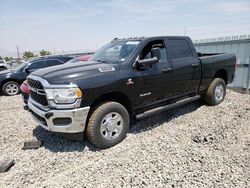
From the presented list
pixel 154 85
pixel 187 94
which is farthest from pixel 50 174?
pixel 187 94

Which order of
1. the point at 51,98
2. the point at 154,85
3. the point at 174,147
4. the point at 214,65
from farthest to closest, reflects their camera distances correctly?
the point at 214,65 < the point at 154,85 < the point at 174,147 < the point at 51,98

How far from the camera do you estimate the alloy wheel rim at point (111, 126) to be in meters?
3.93

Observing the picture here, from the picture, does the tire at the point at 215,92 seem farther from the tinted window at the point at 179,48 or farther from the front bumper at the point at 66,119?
the front bumper at the point at 66,119

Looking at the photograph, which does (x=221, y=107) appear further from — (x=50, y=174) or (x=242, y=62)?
(x=50, y=174)

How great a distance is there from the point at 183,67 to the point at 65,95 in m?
2.81

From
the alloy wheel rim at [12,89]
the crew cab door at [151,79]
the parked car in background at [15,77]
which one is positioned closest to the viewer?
the crew cab door at [151,79]

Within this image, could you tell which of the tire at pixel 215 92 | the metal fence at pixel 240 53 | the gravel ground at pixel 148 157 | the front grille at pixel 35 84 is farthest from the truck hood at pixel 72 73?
the metal fence at pixel 240 53

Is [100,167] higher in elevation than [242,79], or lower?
lower

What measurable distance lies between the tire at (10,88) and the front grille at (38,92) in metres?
6.17

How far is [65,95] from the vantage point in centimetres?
349

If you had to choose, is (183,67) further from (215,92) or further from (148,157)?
(148,157)

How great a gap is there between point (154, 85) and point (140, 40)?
0.96m

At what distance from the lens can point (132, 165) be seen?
334 cm

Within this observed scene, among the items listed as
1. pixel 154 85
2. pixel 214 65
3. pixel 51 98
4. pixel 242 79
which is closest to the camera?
pixel 51 98
